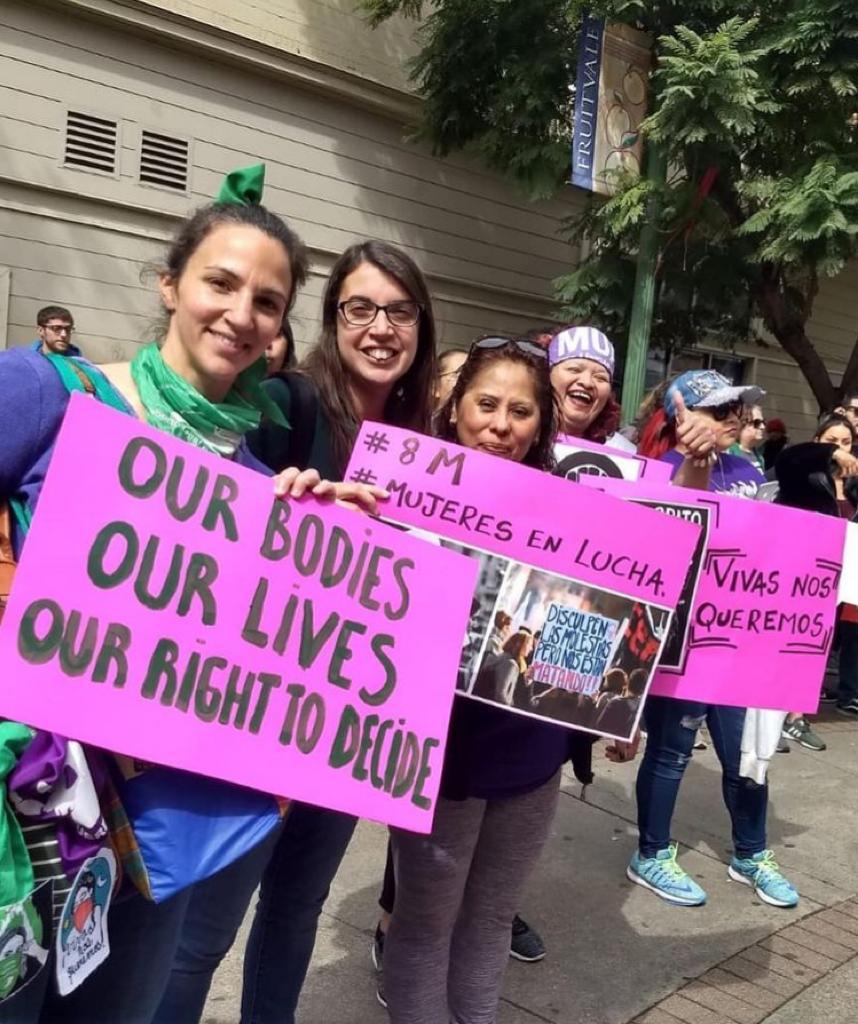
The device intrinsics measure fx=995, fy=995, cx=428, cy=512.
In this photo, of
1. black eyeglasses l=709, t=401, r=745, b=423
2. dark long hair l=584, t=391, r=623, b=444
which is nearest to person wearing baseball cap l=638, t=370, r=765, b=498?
black eyeglasses l=709, t=401, r=745, b=423

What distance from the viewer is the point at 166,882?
150cm

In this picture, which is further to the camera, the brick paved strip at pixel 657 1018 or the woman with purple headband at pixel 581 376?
the woman with purple headband at pixel 581 376

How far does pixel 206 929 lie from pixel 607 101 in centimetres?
711

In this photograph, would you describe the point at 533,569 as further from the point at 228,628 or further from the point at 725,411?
the point at 725,411

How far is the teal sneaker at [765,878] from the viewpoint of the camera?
3.63 metres

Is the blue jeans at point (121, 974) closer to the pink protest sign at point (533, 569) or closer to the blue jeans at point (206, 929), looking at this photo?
the blue jeans at point (206, 929)

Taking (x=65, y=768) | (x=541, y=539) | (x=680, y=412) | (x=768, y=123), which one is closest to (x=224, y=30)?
(x=768, y=123)

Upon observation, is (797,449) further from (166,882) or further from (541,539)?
(166,882)

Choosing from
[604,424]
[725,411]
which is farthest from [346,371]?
[604,424]

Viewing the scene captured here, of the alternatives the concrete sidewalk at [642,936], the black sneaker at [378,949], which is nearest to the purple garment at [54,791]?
the concrete sidewalk at [642,936]

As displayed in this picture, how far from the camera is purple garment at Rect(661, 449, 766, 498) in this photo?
3.30 metres

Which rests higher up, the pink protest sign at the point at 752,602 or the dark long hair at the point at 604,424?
the dark long hair at the point at 604,424

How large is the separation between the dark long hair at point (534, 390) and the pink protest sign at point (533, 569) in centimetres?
27

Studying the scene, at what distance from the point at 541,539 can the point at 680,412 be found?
96cm
